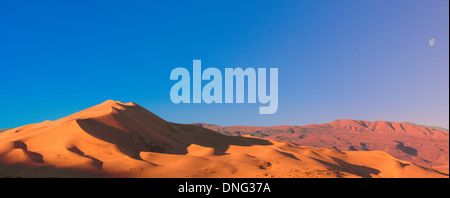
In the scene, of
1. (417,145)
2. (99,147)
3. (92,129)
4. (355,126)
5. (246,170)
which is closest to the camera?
(246,170)

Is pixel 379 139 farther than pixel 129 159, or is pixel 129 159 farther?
pixel 379 139

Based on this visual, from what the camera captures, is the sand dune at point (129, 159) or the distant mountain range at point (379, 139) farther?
the distant mountain range at point (379, 139)

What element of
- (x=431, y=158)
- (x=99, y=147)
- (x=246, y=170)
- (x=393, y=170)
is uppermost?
(x=99, y=147)

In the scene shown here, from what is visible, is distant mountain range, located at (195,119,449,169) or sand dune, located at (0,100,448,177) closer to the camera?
sand dune, located at (0,100,448,177)

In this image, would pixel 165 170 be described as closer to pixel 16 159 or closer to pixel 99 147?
pixel 99 147

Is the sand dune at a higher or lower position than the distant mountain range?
higher

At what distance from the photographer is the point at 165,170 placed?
10.5 meters

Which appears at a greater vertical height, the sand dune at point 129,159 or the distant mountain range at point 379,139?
the sand dune at point 129,159

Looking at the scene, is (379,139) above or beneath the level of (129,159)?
beneath
